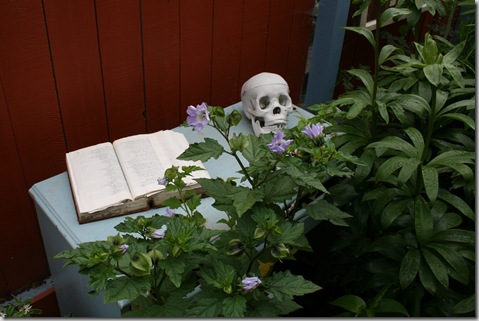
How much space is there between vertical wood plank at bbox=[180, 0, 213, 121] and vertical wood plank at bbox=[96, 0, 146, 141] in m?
0.19

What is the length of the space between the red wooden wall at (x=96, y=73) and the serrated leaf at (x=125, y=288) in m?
0.85

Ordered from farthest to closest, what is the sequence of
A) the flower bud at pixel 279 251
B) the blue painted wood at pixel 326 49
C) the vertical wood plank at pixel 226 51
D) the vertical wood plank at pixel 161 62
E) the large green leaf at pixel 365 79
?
the blue painted wood at pixel 326 49
the vertical wood plank at pixel 226 51
the vertical wood plank at pixel 161 62
the large green leaf at pixel 365 79
the flower bud at pixel 279 251

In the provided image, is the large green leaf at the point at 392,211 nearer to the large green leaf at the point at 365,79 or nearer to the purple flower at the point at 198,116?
the large green leaf at the point at 365,79

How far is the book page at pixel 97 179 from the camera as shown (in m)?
1.36

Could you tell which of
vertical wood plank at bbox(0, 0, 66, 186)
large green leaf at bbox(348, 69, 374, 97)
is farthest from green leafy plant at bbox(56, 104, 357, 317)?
vertical wood plank at bbox(0, 0, 66, 186)

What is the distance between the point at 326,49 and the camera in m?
2.24

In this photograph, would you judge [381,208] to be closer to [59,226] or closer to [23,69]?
[59,226]

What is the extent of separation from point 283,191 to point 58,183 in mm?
696

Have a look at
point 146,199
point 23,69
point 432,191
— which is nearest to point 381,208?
point 432,191

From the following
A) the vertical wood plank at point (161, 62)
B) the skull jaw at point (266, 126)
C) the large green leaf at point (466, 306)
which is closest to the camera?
the large green leaf at point (466, 306)

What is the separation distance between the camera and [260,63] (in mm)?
2248

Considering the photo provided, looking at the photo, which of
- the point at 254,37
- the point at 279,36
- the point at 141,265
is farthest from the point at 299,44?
the point at 141,265

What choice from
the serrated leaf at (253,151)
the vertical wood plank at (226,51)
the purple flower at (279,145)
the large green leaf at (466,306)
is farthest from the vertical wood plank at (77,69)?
the large green leaf at (466,306)

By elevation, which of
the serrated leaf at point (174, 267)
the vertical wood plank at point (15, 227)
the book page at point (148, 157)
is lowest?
the vertical wood plank at point (15, 227)
